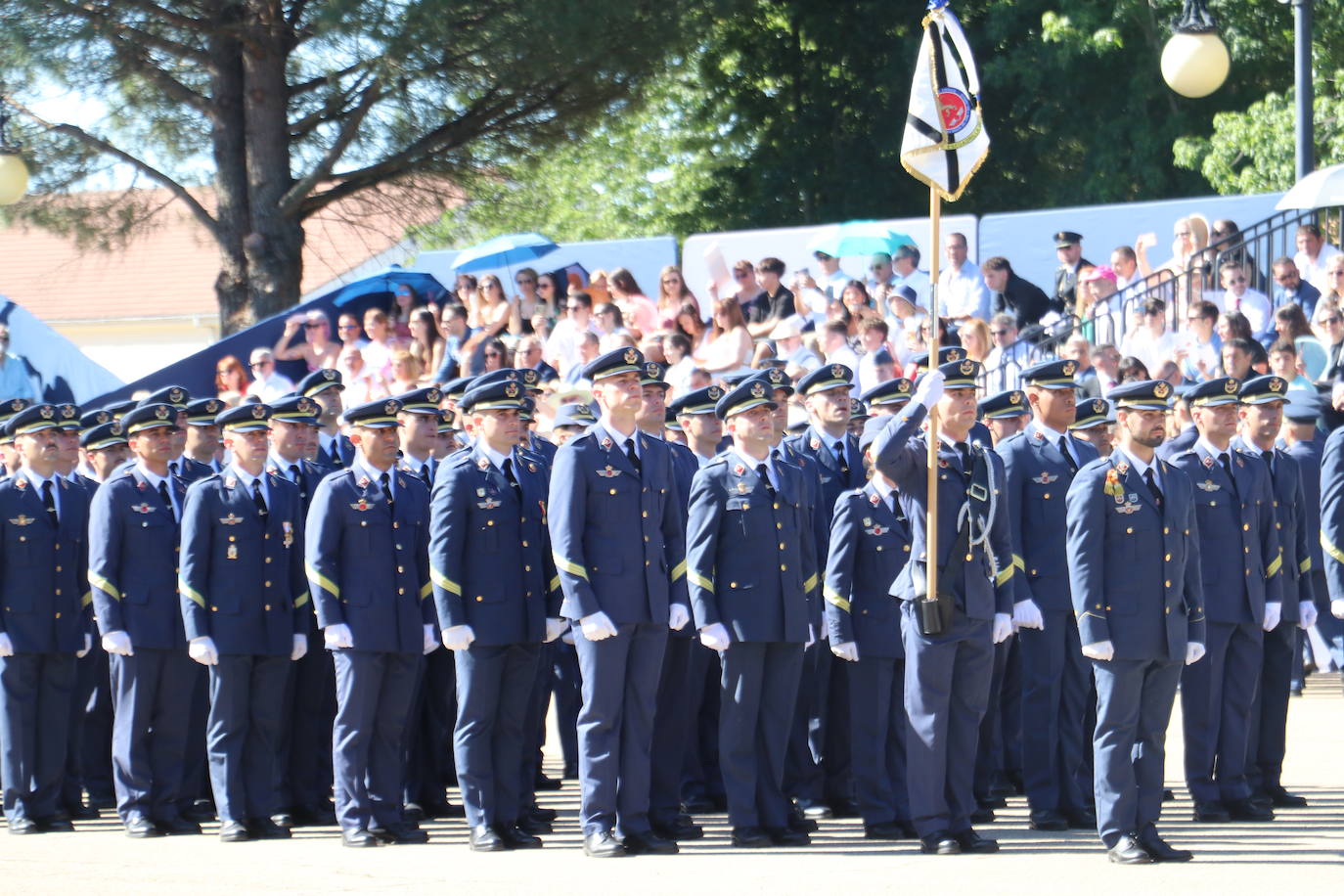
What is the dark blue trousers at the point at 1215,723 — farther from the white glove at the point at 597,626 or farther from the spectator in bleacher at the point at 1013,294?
the spectator in bleacher at the point at 1013,294

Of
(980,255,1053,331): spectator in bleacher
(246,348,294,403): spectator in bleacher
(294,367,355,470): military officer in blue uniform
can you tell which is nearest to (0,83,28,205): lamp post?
(246,348,294,403): spectator in bleacher

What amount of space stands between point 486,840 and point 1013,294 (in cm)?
843

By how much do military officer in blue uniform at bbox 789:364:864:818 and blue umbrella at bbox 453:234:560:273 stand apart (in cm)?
830

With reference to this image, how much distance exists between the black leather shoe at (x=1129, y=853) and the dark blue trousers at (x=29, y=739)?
5.00 metres

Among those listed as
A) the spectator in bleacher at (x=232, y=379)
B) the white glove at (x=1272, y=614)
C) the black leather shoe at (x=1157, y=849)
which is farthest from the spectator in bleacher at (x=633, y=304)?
the black leather shoe at (x=1157, y=849)

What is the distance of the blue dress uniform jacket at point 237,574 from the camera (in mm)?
9156

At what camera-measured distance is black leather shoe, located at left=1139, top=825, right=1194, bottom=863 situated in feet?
26.2

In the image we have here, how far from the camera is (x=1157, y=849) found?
7.99 metres

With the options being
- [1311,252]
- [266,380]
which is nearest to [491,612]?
[1311,252]

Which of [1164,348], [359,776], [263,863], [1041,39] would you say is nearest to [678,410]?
[359,776]

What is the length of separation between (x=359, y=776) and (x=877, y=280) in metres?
8.16

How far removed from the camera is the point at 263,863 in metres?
8.44

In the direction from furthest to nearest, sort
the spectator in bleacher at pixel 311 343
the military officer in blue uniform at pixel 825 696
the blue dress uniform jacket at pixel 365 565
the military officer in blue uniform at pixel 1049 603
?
the spectator in bleacher at pixel 311 343 < the military officer in blue uniform at pixel 825 696 < the military officer in blue uniform at pixel 1049 603 < the blue dress uniform jacket at pixel 365 565

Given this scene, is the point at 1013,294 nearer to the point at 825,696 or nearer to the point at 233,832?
the point at 825,696
